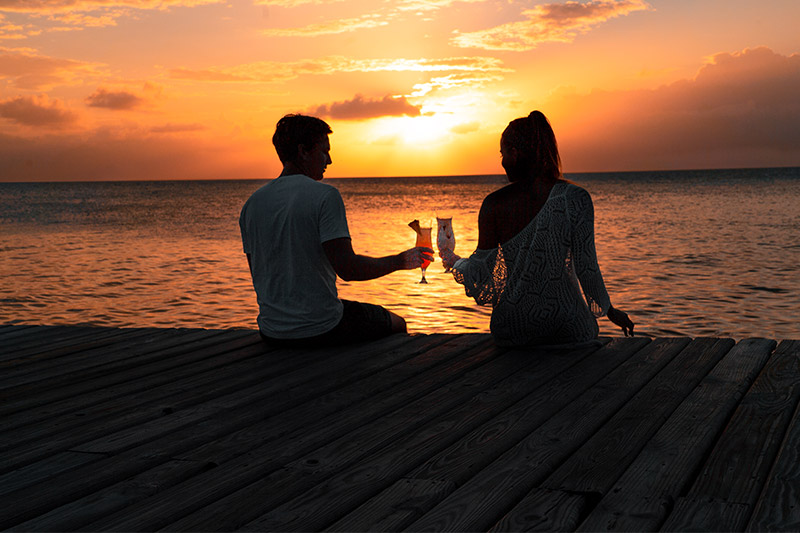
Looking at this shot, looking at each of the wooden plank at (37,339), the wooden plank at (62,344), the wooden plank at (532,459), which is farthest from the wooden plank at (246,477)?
the wooden plank at (37,339)

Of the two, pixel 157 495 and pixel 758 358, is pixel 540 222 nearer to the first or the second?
pixel 758 358

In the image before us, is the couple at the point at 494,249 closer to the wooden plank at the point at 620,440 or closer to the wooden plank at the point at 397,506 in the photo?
the wooden plank at the point at 620,440

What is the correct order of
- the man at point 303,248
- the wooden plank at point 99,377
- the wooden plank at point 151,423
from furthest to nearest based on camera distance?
the man at point 303,248 → the wooden plank at point 99,377 → the wooden plank at point 151,423

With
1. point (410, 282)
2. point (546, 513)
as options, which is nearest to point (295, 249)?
point (546, 513)

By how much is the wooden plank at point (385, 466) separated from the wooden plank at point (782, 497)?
1158mm

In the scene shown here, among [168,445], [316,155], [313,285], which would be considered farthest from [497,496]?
[316,155]

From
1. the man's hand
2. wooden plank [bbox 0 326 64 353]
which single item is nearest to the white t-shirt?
the man's hand

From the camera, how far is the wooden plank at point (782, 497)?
2.07 m

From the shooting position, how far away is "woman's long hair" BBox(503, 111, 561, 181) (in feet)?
13.2

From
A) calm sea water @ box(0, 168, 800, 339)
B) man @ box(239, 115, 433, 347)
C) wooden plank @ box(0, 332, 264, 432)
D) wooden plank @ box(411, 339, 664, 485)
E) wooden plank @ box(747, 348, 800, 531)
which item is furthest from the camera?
calm sea water @ box(0, 168, 800, 339)

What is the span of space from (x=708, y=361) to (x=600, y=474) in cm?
199

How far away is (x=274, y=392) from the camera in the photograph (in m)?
3.71

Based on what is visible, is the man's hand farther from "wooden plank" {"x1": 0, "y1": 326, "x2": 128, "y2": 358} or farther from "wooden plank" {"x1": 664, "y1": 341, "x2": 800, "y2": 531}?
"wooden plank" {"x1": 0, "y1": 326, "x2": 128, "y2": 358}

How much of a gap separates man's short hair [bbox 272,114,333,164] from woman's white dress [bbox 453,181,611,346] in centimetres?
122
